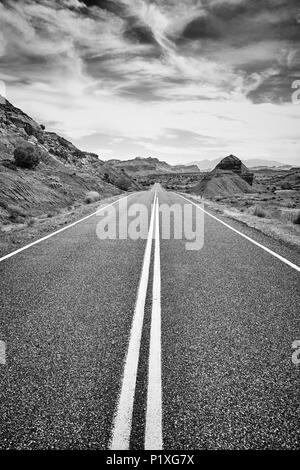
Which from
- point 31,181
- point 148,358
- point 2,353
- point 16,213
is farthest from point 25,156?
point 148,358

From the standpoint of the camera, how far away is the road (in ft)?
7.81

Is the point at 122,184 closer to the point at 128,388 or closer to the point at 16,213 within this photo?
the point at 16,213

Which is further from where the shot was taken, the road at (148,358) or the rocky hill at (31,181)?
the rocky hill at (31,181)

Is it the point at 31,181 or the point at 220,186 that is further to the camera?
the point at 220,186

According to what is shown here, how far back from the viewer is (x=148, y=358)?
330 centimetres

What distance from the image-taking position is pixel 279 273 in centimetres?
639

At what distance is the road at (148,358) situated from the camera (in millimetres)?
2381

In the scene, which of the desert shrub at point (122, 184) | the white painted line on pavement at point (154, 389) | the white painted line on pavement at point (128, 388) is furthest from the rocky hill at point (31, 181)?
the white painted line on pavement at point (154, 389)

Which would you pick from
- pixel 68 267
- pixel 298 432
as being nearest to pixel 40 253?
pixel 68 267

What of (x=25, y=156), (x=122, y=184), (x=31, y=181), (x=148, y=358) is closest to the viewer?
(x=148, y=358)

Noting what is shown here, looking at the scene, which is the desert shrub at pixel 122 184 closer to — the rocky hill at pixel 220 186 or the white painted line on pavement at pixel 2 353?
the rocky hill at pixel 220 186

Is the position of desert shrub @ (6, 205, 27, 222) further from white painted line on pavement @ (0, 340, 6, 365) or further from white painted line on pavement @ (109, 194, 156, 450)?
white painted line on pavement @ (0, 340, 6, 365)

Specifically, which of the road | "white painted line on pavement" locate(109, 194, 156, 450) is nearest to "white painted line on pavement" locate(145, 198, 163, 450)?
the road

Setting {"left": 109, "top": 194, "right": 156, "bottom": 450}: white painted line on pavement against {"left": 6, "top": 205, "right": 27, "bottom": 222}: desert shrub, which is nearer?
{"left": 109, "top": 194, "right": 156, "bottom": 450}: white painted line on pavement
